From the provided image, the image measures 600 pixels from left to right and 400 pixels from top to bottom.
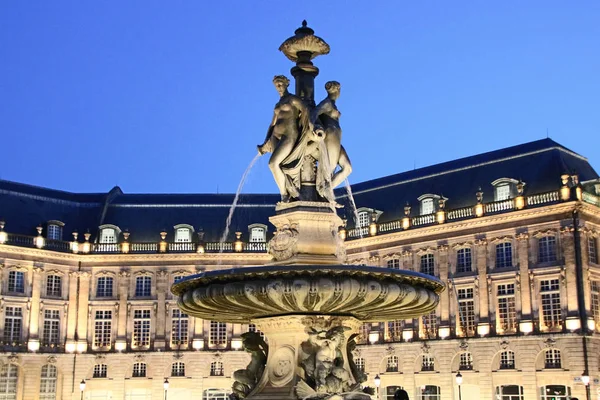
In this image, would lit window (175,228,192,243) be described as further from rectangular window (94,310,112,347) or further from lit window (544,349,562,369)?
lit window (544,349,562,369)

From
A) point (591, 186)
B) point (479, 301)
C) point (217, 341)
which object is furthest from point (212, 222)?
point (591, 186)

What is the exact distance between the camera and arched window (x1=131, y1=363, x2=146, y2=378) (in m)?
61.3

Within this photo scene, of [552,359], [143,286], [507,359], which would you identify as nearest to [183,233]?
[143,286]

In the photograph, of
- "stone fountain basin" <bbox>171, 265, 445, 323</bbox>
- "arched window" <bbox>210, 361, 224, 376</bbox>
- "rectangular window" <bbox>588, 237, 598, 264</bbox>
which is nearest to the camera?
"stone fountain basin" <bbox>171, 265, 445, 323</bbox>

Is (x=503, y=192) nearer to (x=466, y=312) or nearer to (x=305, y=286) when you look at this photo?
(x=466, y=312)

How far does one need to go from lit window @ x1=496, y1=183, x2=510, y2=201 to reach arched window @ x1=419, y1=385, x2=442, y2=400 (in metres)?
12.2

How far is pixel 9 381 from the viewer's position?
58.2 meters

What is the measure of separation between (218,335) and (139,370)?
604 cm

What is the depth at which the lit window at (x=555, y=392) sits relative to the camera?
46781 millimetres

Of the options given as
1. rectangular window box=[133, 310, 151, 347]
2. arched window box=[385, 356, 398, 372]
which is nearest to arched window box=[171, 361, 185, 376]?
rectangular window box=[133, 310, 151, 347]

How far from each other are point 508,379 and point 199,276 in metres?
39.8

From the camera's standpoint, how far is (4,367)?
5816 cm

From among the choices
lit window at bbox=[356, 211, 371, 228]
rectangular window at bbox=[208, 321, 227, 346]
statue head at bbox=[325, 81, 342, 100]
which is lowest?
rectangular window at bbox=[208, 321, 227, 346]

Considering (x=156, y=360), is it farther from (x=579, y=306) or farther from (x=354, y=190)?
(x=579, y=306)
